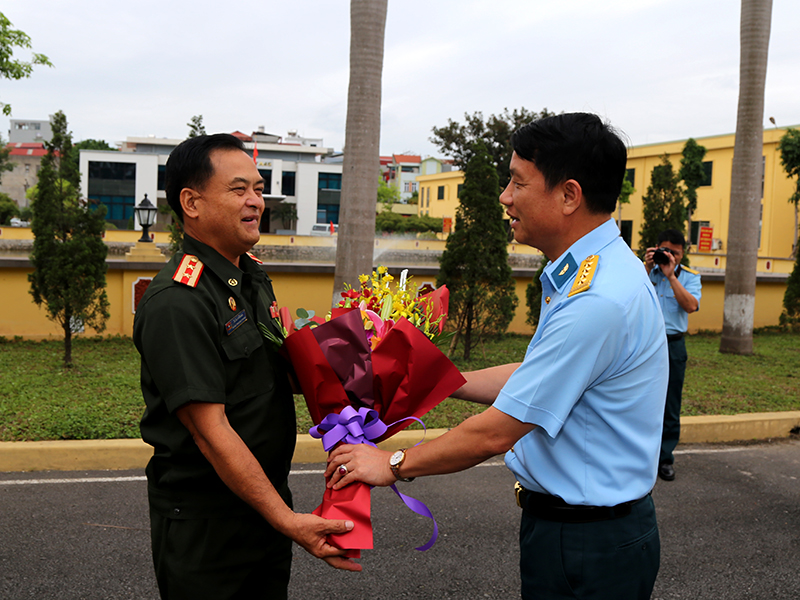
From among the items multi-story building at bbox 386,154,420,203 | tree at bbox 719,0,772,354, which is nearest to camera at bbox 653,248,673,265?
tree at bbox 719,0,772,354

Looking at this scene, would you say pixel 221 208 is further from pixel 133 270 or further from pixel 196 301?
pixel 133 270

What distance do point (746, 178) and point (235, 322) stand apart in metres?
11.1

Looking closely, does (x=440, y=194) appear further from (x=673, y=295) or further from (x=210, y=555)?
(x=210, y=555)

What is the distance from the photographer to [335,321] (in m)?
2.17

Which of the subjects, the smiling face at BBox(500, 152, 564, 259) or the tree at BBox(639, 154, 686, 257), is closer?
the smiling face at BBox(500, 152, 564, 259)

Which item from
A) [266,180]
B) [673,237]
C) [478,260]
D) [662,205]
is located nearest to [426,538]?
[673,237]

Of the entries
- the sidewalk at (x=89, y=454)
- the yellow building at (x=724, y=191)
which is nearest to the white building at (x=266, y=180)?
the yellow building at (x=724, y=191)

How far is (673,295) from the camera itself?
19.8 feet

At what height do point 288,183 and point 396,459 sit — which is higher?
point 288,183

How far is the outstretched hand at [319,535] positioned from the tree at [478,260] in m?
8.03

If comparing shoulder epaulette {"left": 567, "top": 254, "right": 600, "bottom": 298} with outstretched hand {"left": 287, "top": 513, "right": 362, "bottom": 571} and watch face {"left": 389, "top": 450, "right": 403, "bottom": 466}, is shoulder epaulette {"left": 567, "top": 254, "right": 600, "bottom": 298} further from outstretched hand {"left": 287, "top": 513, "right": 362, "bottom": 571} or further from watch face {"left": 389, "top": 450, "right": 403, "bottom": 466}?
outstretched hand {"left": 287, "top": 513, "right": 362, "bottom": 571}

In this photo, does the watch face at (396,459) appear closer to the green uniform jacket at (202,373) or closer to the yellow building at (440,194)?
the green uniform jacket at (202,373)

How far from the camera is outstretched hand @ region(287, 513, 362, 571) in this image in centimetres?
204

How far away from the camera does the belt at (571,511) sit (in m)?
1.96
